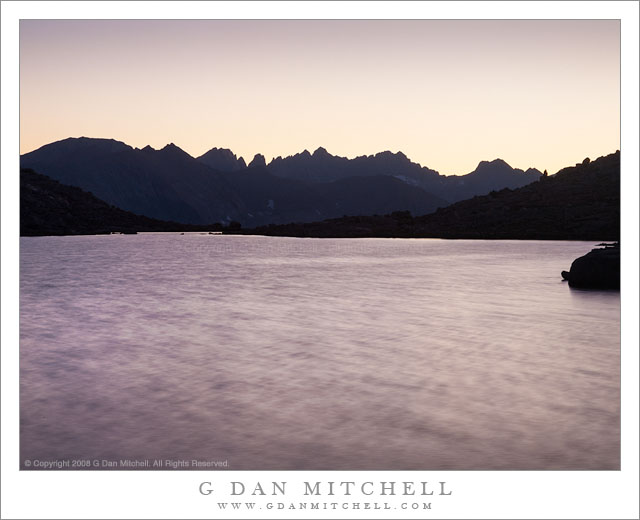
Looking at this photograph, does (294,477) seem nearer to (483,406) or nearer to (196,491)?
(196,491)

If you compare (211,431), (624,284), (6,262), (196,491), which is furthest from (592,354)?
(6,262)

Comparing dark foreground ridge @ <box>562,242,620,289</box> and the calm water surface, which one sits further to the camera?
dark foreground ridge @ <box>562,242,620,289</box>

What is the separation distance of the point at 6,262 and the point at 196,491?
18.0 feet

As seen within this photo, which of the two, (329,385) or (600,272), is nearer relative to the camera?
(329,385)

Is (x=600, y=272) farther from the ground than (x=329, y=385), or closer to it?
farther from the ground

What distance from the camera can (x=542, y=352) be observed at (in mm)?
17547

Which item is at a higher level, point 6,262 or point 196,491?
point 6,262

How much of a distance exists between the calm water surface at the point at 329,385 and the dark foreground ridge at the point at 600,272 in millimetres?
5699

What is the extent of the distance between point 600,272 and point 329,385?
25589 mm

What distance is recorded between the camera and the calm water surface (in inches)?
381

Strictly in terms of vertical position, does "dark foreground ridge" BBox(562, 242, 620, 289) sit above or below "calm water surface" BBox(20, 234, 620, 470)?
above

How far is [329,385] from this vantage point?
13.8 m

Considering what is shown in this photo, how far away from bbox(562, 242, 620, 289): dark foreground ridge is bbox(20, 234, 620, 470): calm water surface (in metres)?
5.70

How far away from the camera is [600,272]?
34.7 metres
